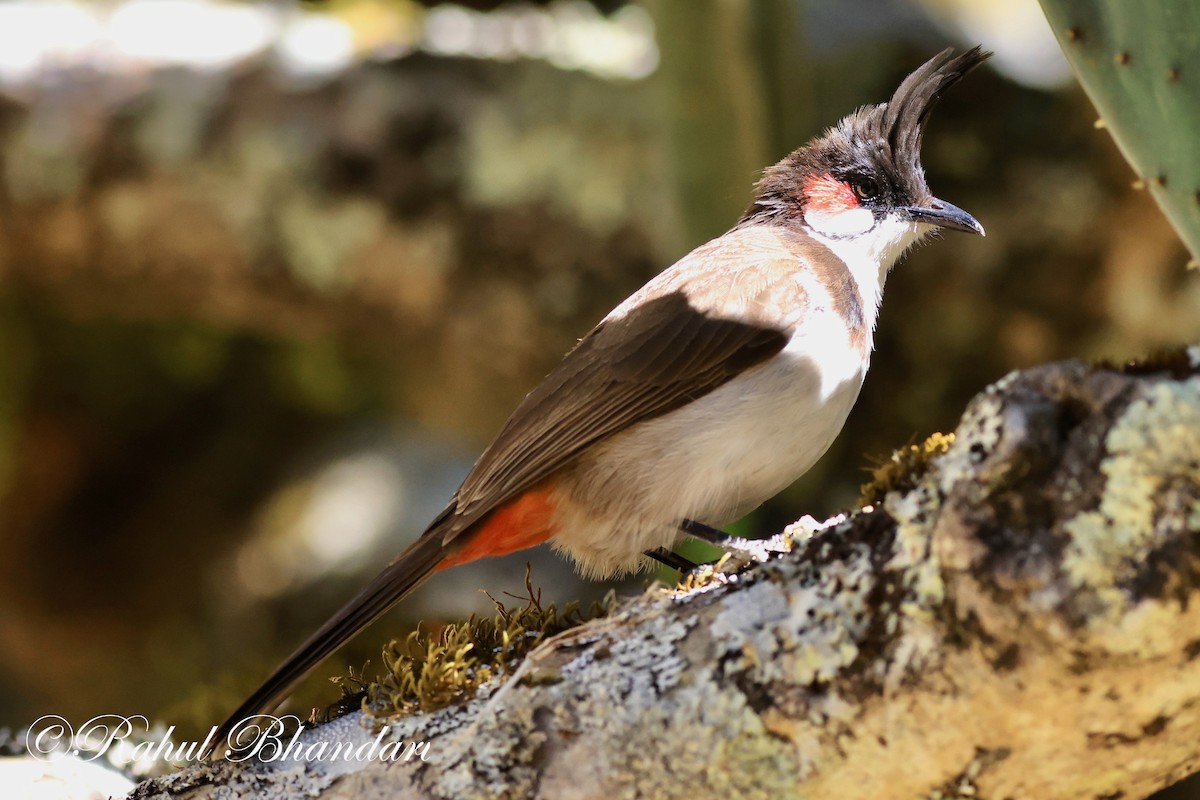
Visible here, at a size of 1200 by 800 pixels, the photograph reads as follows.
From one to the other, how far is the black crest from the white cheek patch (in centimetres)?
6

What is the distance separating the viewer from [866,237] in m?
3.53

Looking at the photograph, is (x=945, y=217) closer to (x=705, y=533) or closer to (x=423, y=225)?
(x=705, y=533)

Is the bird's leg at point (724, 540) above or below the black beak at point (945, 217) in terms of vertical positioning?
below

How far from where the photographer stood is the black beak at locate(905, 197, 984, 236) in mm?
3445

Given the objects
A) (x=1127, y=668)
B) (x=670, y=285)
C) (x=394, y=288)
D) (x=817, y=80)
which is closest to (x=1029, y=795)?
(x=1127, y=668)

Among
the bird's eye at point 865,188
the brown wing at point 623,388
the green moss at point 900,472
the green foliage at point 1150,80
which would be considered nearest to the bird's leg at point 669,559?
the brown wing at point 623,388

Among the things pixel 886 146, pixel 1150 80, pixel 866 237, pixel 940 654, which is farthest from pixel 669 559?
pixel 1150 80

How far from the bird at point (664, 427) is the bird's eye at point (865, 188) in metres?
0.36

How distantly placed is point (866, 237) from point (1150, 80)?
5.07ft

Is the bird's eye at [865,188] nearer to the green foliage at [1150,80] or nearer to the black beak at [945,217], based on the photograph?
the black beak at [945,217]

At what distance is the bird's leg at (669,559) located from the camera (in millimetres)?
3197

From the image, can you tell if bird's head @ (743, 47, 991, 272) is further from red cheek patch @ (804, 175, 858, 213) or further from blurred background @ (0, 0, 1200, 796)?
blurred background @ (0, 0, 1200, 796)

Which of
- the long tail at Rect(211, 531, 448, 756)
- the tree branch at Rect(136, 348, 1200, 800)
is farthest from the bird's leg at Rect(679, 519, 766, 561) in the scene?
the long tail at Rect(211, 531, 448, 756)

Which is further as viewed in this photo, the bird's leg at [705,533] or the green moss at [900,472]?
the bird's leg at [705,533]
